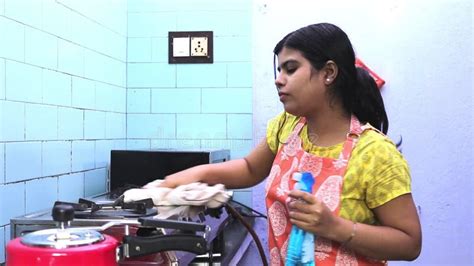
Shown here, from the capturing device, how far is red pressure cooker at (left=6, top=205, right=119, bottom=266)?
765 millimetres

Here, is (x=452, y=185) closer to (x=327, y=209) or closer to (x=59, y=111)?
(x=327, y=209)

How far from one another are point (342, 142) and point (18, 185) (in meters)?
0.92

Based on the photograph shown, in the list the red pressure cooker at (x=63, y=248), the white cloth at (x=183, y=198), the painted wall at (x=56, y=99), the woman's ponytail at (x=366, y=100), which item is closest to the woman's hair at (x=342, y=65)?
the woman's ponytail at (x=366, y=100)

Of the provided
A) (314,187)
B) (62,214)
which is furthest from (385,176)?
(62,214)

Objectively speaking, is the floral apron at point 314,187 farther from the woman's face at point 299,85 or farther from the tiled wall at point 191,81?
the tiled wall at point 191,81

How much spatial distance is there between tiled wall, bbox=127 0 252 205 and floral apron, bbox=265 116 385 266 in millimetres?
1053

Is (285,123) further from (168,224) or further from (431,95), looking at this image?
(431,95)

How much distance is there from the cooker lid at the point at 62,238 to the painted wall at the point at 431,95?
1.62 m

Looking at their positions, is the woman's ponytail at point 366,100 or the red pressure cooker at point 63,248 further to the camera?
the woman's ponytail at point 366,100

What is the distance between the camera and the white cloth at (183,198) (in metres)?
1.08

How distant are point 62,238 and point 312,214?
1.52 ft

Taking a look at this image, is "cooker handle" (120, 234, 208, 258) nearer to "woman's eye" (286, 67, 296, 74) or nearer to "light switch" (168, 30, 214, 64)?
"woman's eye" (286, 67, 296, 74)

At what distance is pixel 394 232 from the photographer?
1002 millimetres

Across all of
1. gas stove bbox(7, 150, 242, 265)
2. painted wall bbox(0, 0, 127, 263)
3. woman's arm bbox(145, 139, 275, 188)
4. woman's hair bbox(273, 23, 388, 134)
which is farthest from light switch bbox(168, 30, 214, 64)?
woman's hair bbox(273, 23, 388, 134)
